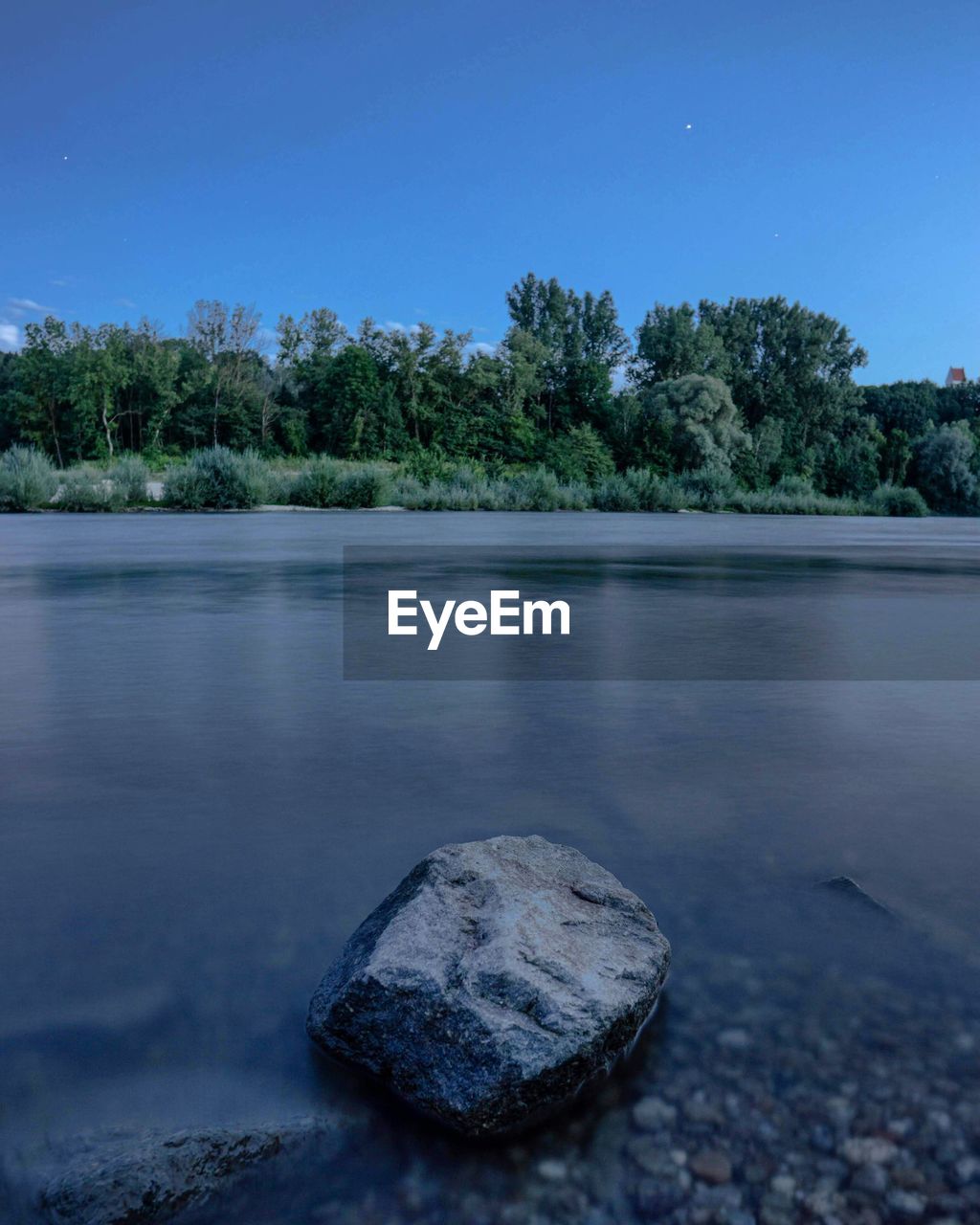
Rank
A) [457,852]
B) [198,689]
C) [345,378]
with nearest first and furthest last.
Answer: [457,852] < [198,689] < [345,378]

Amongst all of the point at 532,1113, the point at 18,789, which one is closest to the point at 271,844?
the point at 18,789

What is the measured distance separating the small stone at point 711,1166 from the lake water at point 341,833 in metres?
0.10

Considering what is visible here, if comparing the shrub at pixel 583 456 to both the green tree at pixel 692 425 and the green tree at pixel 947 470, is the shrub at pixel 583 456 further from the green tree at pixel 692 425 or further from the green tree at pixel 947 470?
the green tree at pixel 947 470

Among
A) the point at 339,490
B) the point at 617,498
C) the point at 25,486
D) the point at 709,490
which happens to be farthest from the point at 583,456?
the point at 25,486

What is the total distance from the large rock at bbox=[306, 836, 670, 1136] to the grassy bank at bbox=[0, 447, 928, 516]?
17386mm

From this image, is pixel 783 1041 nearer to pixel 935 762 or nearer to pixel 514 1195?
pixel 514 1195

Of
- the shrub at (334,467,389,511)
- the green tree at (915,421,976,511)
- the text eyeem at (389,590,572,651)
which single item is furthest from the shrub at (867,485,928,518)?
the text eyeem at (389,590,572,651)

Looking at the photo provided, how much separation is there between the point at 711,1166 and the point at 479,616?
13.2 feet

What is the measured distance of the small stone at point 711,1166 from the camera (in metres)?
1.00

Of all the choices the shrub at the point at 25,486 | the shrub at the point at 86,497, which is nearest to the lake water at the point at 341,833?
the shrub at the point at 25,486

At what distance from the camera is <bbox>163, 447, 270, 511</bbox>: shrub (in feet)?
59.9

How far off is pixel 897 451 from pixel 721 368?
8183mm

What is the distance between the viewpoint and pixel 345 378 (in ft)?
120

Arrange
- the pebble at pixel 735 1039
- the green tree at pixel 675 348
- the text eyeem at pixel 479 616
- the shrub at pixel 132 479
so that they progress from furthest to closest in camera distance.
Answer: the green tree at pixel 675 348, the shrub at pixel 132 479, the text eyeem at pixel 479 616, the pebble at pixel 735 1039
